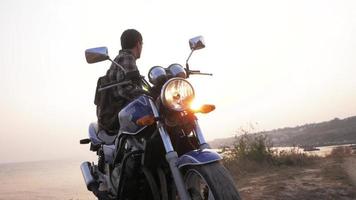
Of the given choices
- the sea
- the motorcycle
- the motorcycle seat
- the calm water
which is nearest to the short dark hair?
the motorcycle

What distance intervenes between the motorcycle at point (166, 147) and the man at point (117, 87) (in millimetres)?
331

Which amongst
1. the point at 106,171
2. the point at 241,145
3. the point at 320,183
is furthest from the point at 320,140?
the point at 106,171

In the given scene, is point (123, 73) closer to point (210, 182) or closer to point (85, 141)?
point (210, 182)

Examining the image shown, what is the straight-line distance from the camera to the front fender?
316cm

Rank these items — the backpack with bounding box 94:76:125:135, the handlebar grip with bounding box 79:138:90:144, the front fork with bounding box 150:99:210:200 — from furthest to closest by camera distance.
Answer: the handlebar grip with bounding box 79:138:90:144 → the backpack with bounding box 94:76:125:135 → the front fork with bounding box 150:99:210:200

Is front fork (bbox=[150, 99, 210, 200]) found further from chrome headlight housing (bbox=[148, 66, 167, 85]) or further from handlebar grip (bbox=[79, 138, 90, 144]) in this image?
handlebar grip (bbox=[79, 138, 90, 144])

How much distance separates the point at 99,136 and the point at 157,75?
162 centimetres

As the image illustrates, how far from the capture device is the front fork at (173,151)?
3.29m

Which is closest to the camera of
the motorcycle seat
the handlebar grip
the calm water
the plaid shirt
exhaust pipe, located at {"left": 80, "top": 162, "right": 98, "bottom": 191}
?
the plaid shirt

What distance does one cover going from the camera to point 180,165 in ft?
10.9

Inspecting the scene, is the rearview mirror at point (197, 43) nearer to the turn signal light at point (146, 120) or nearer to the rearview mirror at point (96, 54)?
the rearview mirror at point (96, 54)

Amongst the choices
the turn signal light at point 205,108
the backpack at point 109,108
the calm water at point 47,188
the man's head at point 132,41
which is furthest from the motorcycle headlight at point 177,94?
the calm water at point 47,188

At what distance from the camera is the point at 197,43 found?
428cm

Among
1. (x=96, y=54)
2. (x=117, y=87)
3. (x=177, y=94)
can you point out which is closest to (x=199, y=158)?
(x=177, y=94)
